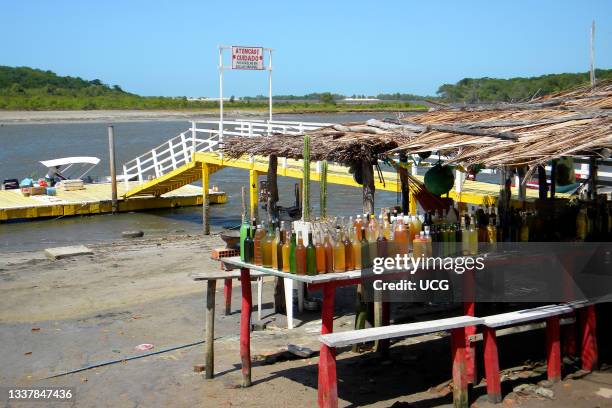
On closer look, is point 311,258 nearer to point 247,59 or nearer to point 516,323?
point 516,323

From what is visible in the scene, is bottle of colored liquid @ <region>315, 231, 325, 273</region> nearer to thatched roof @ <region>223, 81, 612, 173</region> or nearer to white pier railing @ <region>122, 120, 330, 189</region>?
thatched roof @ <region>223, 81, 612, 173</region>

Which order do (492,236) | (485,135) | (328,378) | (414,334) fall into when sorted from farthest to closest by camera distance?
1. (485,135)
2. (492,236)
3. (414,334)
4. (328,378)

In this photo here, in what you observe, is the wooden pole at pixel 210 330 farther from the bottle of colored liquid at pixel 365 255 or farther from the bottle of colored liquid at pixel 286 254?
the bottle of colored liquid at pixel 365 255

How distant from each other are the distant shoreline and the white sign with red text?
167ft

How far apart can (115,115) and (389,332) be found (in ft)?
300

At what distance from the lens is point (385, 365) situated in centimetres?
790

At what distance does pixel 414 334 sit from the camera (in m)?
6.52

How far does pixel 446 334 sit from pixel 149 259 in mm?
7600

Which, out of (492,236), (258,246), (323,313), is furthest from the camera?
(492,236)

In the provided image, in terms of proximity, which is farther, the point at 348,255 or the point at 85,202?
the point at 85,202

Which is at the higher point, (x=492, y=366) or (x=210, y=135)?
(x=210, y=135)

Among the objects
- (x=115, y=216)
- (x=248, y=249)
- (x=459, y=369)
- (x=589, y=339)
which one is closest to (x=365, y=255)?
(x=248, y=249)

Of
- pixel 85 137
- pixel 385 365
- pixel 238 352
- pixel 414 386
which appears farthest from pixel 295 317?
pixel 85 137

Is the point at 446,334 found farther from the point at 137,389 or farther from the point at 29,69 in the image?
the point at 29,69
